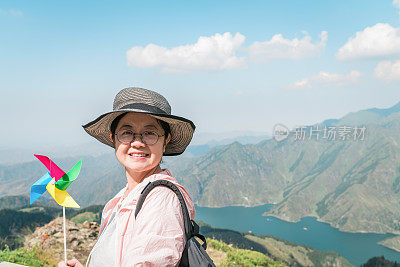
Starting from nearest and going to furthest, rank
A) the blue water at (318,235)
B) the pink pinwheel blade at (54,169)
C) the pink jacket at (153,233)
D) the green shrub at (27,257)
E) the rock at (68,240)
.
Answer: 1. the pink jacket at (153,233)
2. the pink pinwheel blade at (54,169)
3. the green shrub at (27,257)
4. the rock at (68,240)
5. the blue water at (318,235)

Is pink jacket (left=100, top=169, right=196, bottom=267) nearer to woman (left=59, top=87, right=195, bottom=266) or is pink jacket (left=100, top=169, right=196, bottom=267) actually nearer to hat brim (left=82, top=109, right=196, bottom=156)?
woman (left=59, top=87, right=195, bottom=266)

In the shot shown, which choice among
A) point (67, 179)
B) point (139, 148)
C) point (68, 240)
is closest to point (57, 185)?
point (67, 179)

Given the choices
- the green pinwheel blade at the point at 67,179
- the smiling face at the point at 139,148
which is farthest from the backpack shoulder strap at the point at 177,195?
the green pinwheel blade at the point at 67,179

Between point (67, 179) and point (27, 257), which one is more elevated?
point (67, 179)

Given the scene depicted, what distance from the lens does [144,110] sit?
75.5 inches

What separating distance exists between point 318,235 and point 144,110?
18686 centimetres

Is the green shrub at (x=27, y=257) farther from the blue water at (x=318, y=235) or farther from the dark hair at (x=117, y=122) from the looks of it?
the blue water at (x=318, y=235)

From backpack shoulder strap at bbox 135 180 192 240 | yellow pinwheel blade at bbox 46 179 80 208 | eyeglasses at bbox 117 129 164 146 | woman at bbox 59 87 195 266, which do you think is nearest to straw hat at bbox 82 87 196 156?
woman at bbox 59 87 195 266

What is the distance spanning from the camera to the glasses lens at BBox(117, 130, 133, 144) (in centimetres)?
210

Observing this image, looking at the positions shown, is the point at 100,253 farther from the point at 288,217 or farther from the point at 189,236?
the point at 288,217

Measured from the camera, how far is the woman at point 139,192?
1573 mm

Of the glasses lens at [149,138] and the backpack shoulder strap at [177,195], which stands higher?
the glasses lens at [149,138]

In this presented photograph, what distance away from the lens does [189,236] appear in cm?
172

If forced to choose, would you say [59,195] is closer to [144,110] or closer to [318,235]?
[144,110]
